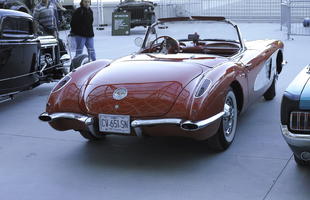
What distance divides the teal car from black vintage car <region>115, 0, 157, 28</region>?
1477cm

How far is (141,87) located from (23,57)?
10.7ft

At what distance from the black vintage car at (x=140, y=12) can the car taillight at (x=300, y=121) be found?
1483cm

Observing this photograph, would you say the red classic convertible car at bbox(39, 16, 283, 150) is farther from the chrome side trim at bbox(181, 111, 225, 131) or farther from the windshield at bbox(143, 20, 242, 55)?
the windshield at bbox(143, 20, 242, 55)

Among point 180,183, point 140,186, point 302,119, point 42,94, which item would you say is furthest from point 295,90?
point 42,94

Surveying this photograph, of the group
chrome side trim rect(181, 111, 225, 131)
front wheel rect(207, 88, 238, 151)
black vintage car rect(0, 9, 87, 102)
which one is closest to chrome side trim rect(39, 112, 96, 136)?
chrome side trim rect(181, 111, 225, 131)

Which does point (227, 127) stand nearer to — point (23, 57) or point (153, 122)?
point (153, 122)

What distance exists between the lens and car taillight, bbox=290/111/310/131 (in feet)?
11.5

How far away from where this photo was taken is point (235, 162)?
4434mm

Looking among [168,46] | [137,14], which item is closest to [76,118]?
[168,46]

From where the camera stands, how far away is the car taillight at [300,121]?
3516 mm

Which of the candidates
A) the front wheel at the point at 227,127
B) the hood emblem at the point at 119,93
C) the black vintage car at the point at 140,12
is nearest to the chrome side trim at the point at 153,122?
the hood emblem at the point at 119,93

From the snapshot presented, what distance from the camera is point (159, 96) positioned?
14.0 feet

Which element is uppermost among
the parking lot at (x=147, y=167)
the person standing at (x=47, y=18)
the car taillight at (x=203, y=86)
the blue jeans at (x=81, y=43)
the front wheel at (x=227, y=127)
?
the person standing at (x=47, y=18)

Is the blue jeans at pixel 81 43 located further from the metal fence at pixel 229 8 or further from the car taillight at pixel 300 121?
the metal fence at pixel 229 8
